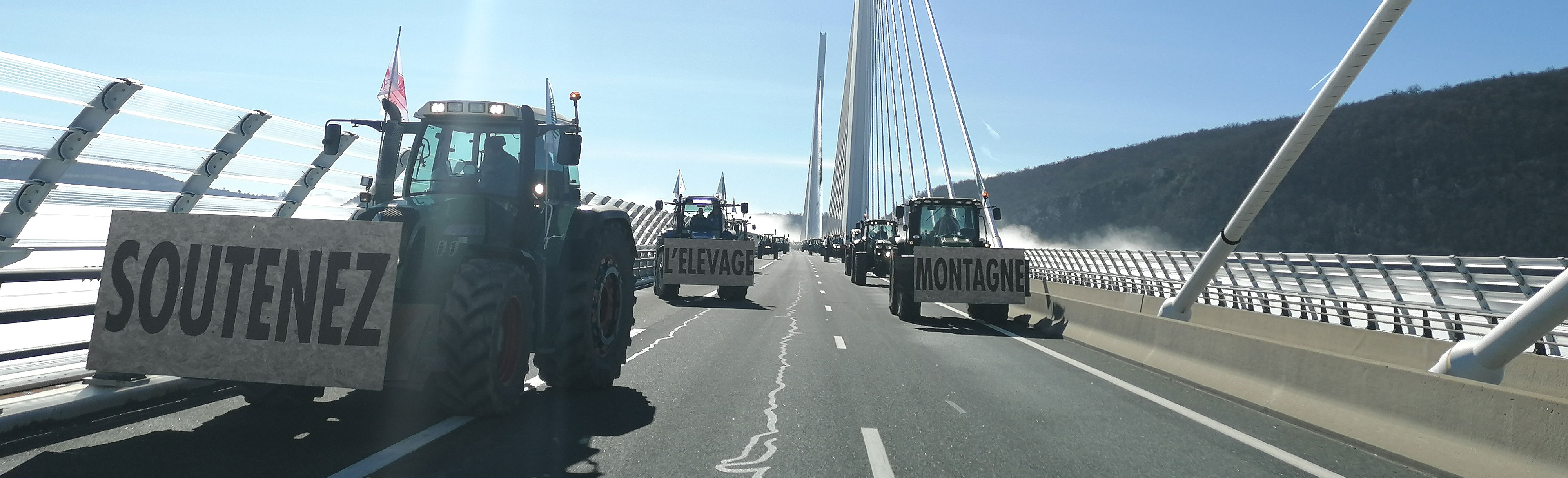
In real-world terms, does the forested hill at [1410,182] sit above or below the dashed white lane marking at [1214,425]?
above

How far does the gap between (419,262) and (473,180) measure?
108cm

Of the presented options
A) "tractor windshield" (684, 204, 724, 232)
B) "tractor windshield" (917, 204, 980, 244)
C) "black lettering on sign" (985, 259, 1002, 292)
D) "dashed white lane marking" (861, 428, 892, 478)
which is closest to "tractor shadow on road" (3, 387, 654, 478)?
"dashed white lane marking" (861, 428, 892, 478)

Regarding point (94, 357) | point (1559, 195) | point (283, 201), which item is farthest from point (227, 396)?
point (1559, 195)

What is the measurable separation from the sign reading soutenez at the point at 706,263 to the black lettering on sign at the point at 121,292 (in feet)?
55.8

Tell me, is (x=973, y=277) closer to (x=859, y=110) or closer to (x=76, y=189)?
(x=76, y=189)

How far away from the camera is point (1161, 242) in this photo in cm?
9712

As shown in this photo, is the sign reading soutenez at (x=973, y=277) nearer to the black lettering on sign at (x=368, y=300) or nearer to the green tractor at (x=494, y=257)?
the green tractor at (x=494, y=257)

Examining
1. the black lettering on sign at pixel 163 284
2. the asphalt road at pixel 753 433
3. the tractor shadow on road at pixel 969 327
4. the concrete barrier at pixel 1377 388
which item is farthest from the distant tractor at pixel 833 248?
the black lettering on sign at pixel 163 284

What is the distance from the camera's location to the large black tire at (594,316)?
7.59m

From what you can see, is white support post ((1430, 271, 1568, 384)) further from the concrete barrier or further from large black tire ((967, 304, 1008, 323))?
large black tire ((967, 304, 1008, 323))

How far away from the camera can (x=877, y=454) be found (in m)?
5.79

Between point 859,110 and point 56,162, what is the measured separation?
56.8 metres

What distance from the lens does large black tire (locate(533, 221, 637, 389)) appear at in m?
7.59

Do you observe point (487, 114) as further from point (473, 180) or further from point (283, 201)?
point (283, 201)
